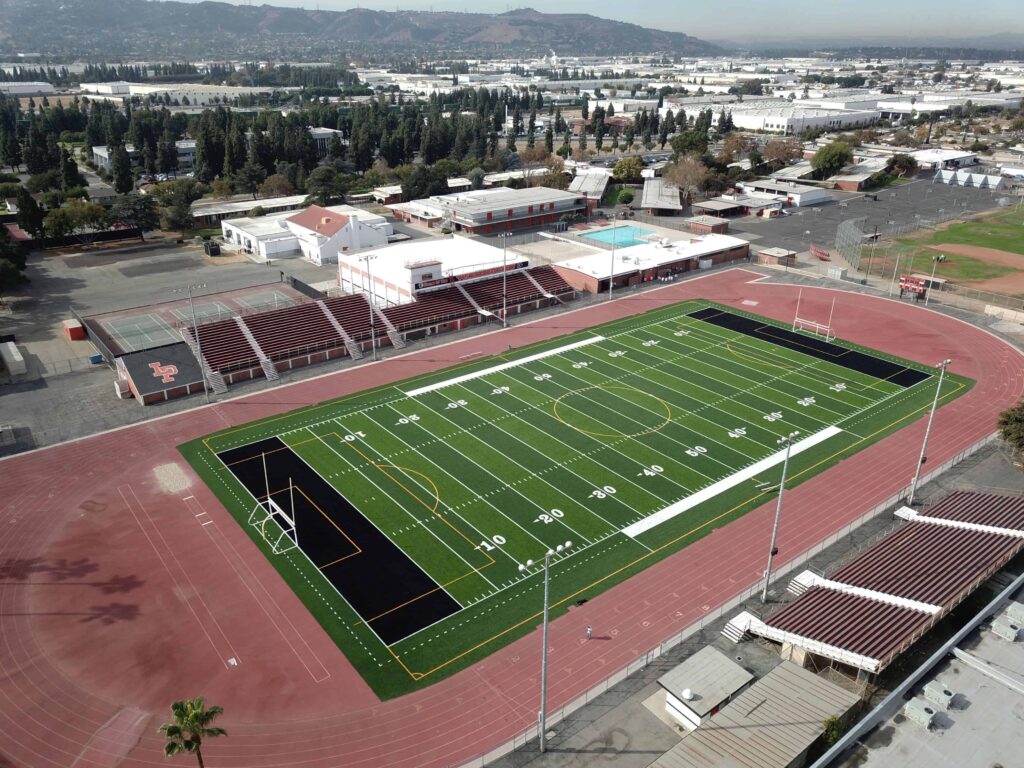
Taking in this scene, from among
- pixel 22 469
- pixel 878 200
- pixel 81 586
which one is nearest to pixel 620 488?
pixel 81 586

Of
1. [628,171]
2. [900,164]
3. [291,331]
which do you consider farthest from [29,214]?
[900,164]

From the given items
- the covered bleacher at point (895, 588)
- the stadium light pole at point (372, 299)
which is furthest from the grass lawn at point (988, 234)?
the stadium light pole at point (372, 299)

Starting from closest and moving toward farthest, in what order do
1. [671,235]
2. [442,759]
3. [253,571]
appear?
[442,759] → [253,571] → [671,235]

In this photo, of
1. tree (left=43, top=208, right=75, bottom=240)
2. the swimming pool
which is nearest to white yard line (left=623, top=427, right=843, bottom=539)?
the swimming pool

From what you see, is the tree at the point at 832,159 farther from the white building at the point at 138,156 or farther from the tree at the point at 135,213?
the white building at the point at 138,156

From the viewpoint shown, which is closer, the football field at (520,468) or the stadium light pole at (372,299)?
the football field at (520,468)

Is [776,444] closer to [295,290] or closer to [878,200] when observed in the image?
[295,290]

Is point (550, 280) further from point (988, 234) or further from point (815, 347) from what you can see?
point (988, 234)
